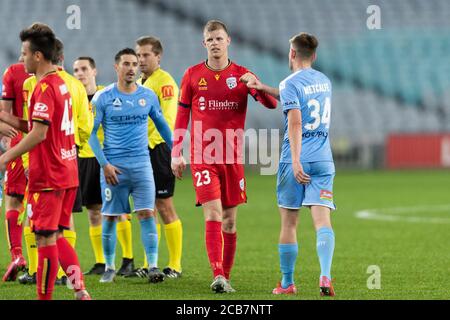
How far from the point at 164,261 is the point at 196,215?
5576mm

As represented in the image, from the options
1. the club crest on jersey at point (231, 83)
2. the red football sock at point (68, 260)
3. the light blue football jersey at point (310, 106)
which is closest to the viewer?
the red football sock at point (68, 260)

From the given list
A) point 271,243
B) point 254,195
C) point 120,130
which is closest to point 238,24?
point 254,195

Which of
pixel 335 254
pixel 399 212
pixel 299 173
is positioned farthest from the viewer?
pixel 399 212

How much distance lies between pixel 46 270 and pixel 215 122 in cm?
218

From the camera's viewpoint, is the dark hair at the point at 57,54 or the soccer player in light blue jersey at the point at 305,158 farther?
the soccer player in light blue jersey at the point at 305,158

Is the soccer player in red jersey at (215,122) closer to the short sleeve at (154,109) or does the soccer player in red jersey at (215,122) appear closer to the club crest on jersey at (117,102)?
the short sleeve at (154,109)

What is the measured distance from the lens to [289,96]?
7.27 metres

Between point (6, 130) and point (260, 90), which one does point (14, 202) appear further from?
point (260, 90)

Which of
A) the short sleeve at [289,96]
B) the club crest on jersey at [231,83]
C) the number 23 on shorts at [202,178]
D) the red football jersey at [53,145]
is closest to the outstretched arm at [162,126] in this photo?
the number 23 on shorts at [202,178]

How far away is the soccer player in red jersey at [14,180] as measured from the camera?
8375mm

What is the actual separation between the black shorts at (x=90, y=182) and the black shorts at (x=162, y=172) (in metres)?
0.60

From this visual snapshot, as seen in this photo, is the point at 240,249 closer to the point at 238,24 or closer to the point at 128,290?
the point at 128,290

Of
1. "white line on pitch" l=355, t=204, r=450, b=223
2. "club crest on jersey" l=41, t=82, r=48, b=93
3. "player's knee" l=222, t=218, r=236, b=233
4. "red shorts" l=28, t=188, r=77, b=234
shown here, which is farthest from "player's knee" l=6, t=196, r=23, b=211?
A: "white line on pitch" l=355, t=204, r=450, b=223

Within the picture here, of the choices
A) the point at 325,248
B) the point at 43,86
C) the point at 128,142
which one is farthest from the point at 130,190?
the point at 43,86
